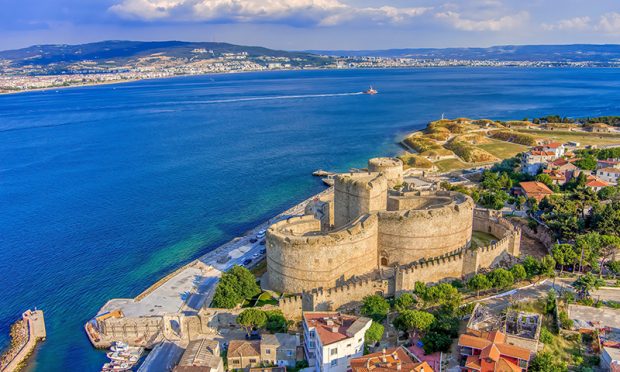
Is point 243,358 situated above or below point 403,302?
below

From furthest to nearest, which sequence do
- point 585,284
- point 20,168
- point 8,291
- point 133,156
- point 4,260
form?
point 133,156
point 20,168
point 4,260
point 8,291
point 585,284

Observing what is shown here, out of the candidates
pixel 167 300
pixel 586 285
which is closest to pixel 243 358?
pixel 167 300

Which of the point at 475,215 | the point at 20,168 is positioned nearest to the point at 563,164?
the point at 475,215

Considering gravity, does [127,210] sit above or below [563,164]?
below

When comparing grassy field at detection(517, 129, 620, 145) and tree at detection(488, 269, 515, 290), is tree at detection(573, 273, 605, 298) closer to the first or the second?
tree at detection(488, 269, 515, 290)

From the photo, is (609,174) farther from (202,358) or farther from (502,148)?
(202,358)

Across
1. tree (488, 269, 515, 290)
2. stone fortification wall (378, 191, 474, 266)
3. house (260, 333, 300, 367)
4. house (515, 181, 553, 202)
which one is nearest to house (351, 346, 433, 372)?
house (260, 333, 300, 367)

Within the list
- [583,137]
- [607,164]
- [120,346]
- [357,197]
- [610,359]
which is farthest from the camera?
[583,137]

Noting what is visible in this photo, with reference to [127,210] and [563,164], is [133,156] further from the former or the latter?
[563,164]
